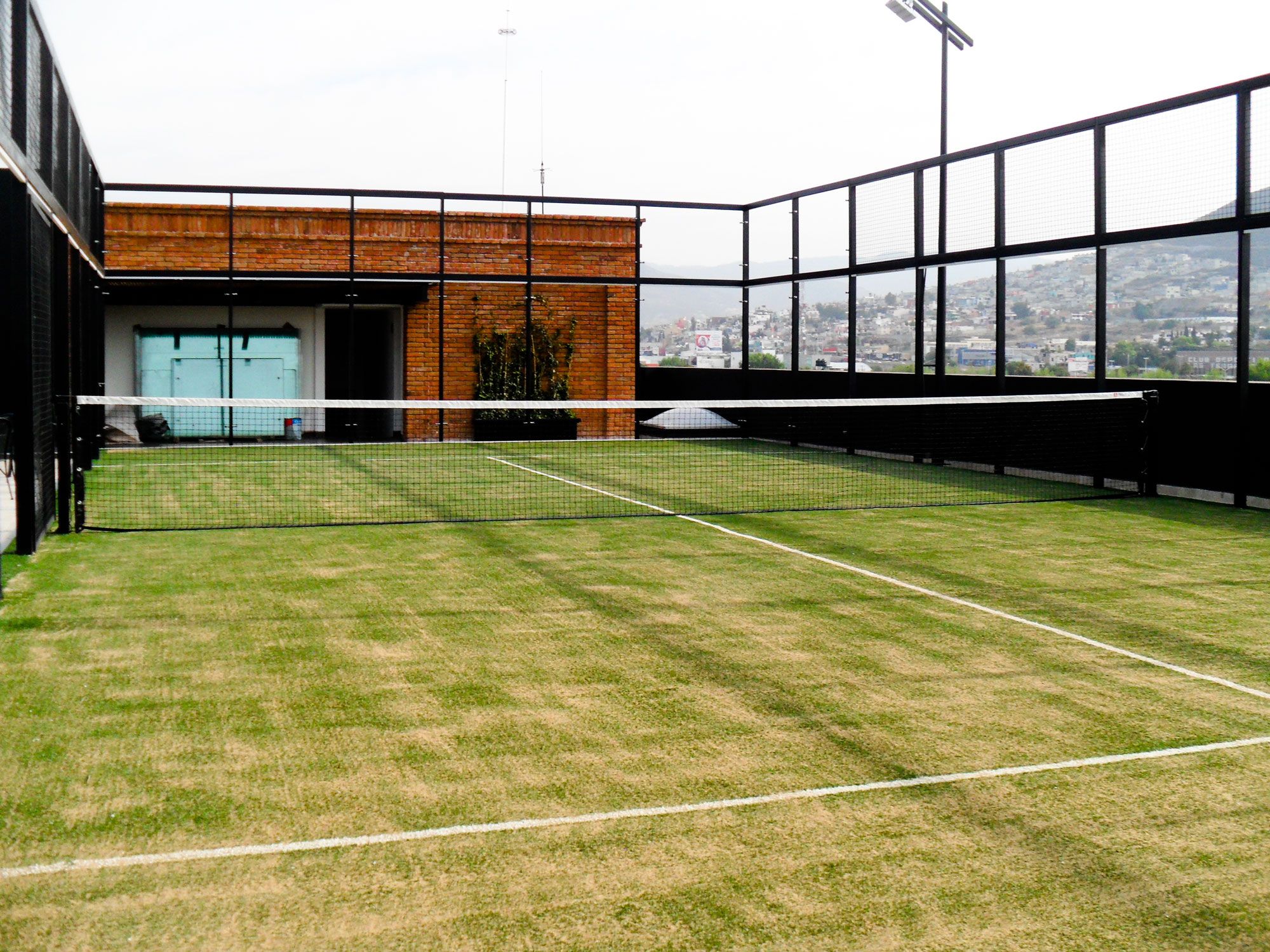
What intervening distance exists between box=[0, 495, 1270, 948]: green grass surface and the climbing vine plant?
1482 cm

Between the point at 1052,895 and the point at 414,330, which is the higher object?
the point at 414,330

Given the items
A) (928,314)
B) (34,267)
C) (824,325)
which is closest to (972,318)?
(928,314)

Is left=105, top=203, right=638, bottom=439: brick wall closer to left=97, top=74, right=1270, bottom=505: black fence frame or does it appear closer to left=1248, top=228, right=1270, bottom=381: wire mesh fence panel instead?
left=97, top=74, right=1270, bottom=505: black fence frame

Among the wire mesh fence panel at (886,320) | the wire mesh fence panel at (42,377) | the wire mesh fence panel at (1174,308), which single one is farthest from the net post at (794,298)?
the wire mesh fence panel at (42,377)

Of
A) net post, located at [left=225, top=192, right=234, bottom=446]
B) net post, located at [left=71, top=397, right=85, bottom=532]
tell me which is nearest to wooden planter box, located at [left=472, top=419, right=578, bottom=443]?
net post, located at [left=225, top=192, right=234, bottom=446]

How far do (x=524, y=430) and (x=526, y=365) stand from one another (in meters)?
1.22

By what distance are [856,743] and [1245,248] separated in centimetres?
1095

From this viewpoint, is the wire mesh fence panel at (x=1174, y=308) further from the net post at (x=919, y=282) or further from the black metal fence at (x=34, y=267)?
the black metal fence at (x=34, y=267)

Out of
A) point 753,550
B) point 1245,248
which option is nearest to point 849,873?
point 753,550

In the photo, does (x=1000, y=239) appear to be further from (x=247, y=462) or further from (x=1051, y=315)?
(x=247, y=462)

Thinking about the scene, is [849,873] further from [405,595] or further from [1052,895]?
[405,595]

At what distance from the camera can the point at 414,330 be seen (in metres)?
24.9

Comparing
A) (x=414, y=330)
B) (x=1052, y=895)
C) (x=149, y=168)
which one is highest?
(x=149, y=168)

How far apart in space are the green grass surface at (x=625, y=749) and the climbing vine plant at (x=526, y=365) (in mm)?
14820
